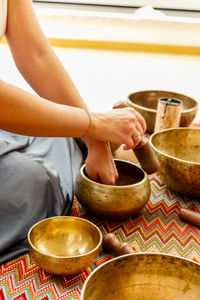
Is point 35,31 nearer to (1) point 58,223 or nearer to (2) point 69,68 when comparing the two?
(1) point 58,223

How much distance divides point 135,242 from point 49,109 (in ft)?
1.52

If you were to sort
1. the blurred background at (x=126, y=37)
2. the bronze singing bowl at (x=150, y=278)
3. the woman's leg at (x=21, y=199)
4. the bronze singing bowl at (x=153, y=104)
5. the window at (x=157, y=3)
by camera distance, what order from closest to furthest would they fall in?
the bronze singing bowl at (x=150, y=278) < the woman's leg at (x=21, y=199) < the bronze singing bowl at (x=153, y=104) < the blurred background at (x=126, y=37) < the window at (x=157, y=3)

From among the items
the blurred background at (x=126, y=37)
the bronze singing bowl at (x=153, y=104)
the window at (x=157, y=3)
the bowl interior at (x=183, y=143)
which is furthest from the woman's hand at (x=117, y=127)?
the window at (x=157, y=3)

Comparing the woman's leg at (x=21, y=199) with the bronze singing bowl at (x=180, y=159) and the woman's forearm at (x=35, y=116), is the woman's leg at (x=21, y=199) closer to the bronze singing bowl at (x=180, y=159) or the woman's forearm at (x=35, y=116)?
the woman's forearm at (x=35, y=116)

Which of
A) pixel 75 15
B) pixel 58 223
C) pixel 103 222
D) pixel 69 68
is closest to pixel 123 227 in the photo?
pixel 103 222

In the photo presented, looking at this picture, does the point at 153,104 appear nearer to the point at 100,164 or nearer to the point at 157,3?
the point at 100,164

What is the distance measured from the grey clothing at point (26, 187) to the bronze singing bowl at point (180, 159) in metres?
0.33

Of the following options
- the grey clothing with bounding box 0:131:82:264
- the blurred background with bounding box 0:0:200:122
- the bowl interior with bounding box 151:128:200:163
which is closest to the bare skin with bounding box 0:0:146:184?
the grey clothing with bounding box 0:131:82:264

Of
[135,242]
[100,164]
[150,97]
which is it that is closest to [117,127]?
[100,164]

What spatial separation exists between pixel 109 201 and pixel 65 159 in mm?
305

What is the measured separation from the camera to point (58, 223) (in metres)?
1.14

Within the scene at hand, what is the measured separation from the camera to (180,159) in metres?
1.44

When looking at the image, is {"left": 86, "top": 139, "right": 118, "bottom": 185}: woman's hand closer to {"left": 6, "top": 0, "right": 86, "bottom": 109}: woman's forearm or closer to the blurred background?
{"left": 6, "top": 0, "right": 86, "bottom": 109}: woman's forearm

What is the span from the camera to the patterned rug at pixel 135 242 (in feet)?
3.21
